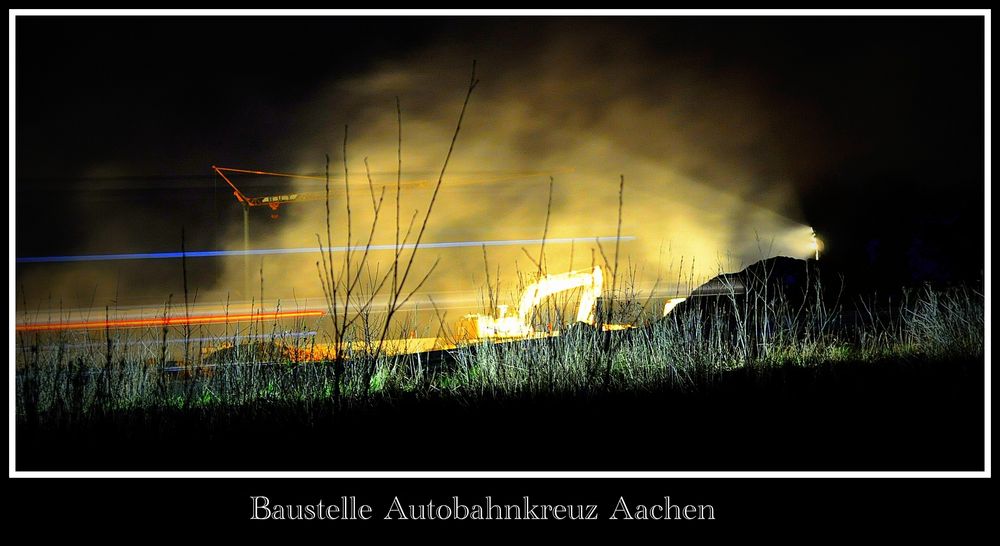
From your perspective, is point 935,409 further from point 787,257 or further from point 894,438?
point 787,257

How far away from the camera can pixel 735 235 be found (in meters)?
5.89

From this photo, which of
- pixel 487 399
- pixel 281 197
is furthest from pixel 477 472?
pixel 281 197

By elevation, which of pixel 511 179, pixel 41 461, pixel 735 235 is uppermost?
pixel 511 179

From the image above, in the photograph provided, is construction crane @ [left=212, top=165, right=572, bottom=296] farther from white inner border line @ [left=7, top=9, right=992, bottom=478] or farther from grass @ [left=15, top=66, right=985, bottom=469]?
white inner border line @ [left=7, top=9, right=992, bottom=478]

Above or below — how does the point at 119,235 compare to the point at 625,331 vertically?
above

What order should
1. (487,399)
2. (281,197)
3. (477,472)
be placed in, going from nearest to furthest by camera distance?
(477,472) < (487,399) < (281,197)

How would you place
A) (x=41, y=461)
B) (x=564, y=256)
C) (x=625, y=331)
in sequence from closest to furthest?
(x=41, y=461)
(x=625, y=331)
(x=564, y=256)

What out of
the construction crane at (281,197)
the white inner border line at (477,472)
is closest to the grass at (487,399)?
the white inner border line at (477,472)

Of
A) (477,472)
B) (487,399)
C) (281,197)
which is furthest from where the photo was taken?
(281,197)

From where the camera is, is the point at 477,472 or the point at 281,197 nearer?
the point at 477,472

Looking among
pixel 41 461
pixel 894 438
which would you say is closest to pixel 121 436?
pixel 41 461

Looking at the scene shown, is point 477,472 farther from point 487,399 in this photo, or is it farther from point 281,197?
point 281,197

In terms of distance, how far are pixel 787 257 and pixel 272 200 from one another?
4292mm

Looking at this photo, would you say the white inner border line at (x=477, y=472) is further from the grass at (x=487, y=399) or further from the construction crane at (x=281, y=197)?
the construction crane at (x=281, y=197)
